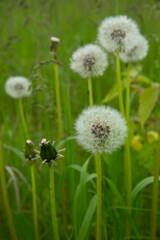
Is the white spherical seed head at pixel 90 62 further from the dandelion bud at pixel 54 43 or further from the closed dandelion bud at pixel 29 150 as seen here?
the closed dandelion bud at pixel 29 150

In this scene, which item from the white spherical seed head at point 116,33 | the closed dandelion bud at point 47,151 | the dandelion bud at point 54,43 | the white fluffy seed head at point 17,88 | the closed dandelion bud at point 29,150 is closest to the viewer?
the closed dandelion bud at point 47,151

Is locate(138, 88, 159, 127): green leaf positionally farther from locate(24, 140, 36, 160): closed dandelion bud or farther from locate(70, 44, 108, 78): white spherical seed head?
locate(24, 140, 36, 160): closed dandelion bud

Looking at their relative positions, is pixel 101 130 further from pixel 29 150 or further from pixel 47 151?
pixel 29 150

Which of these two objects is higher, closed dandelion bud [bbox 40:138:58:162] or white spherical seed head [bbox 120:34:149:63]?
white spherical seed head [bbox 120:34:149:63]


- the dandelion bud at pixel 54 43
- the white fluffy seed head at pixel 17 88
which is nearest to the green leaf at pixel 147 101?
the dandelion bud at pixel 54 43

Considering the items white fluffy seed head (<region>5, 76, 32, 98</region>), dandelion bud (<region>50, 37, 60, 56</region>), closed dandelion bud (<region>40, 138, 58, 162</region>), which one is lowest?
closed dandelion bud (<region>40, 138, 58, 162</region>)

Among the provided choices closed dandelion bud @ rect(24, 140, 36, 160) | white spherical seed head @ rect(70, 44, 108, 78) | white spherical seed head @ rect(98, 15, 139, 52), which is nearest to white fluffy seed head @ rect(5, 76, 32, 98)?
white spherical seed head @ rect(70, 44, 108, 78)
